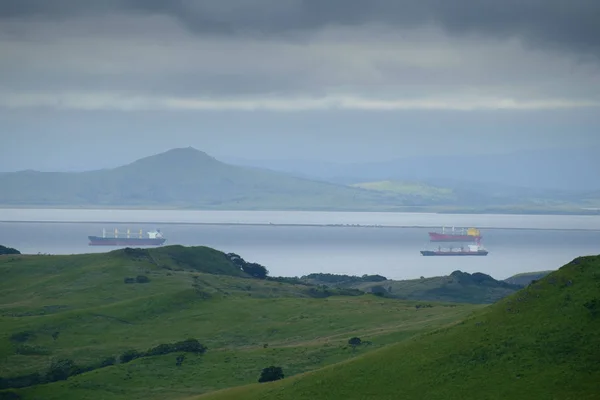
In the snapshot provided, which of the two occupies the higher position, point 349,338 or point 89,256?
point 89,256

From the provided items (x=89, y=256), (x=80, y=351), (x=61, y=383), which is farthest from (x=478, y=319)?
(x=89, y=256)

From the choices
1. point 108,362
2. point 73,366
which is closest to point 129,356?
point 108,362

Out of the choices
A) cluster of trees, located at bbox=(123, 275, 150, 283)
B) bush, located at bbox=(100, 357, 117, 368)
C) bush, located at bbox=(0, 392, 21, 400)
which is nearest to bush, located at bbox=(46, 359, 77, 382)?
bush, located at bbox=(100, 357, 117, 368)

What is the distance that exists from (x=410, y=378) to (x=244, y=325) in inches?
2407

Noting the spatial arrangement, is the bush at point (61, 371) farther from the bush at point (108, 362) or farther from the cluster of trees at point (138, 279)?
the cluster of trees at point (138, 279)

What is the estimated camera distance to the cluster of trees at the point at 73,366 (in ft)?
297

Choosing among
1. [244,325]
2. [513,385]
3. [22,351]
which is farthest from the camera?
A: [244,325]

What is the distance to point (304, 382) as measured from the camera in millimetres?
62094

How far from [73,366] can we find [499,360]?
50458 millimetres

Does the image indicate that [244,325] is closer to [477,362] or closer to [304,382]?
[304,382]

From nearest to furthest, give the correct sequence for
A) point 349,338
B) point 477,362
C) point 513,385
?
point 513,385
point 477,362
point 349,338

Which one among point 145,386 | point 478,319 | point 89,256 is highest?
point 89,256

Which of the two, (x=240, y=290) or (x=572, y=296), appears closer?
(x=572, y=296)

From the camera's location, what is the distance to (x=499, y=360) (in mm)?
56156
